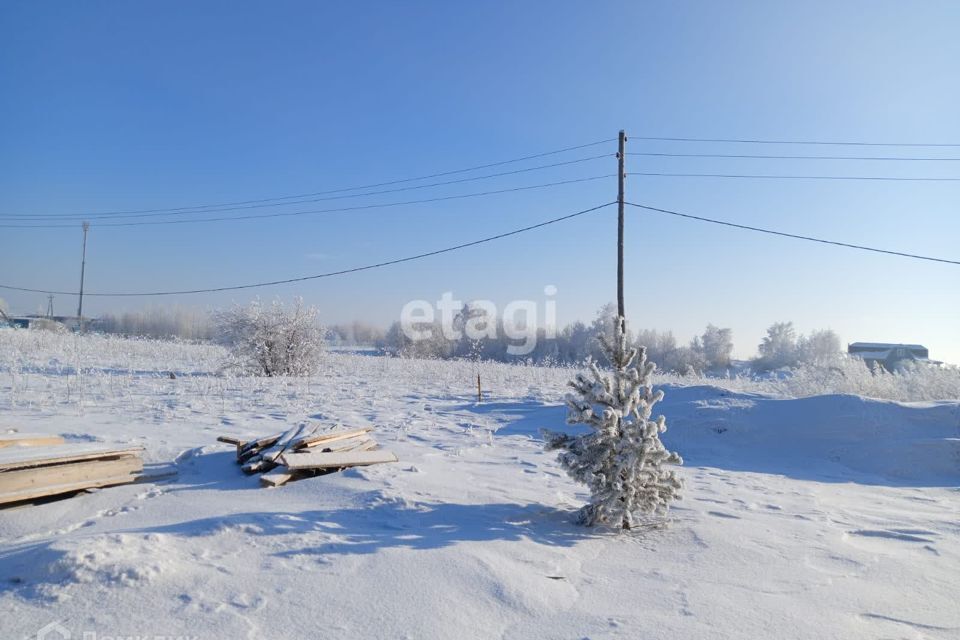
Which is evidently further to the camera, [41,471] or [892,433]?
[892,433]

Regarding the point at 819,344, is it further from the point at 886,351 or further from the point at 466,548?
the point at 466,548

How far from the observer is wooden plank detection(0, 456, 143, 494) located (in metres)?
5.20

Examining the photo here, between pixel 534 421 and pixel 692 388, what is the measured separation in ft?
15.9

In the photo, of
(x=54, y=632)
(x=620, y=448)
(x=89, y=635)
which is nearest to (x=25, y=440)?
(x=54, y=632)

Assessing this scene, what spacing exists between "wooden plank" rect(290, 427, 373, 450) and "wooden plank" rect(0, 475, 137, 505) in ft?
5.89

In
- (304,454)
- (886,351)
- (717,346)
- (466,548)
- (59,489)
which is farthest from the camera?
(717,346)

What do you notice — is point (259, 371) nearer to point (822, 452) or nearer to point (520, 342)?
point (822, 452)

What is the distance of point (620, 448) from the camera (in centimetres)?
526

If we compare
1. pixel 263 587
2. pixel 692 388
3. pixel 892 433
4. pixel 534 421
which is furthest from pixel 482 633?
pixel 692 388

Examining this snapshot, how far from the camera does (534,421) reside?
511 inches

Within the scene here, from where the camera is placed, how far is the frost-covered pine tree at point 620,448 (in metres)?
5.22

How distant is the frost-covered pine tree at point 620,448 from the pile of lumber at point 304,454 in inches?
110

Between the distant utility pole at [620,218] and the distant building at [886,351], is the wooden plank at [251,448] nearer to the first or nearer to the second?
the distant utility pole at [620,218]

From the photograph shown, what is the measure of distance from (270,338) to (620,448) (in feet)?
56.6
